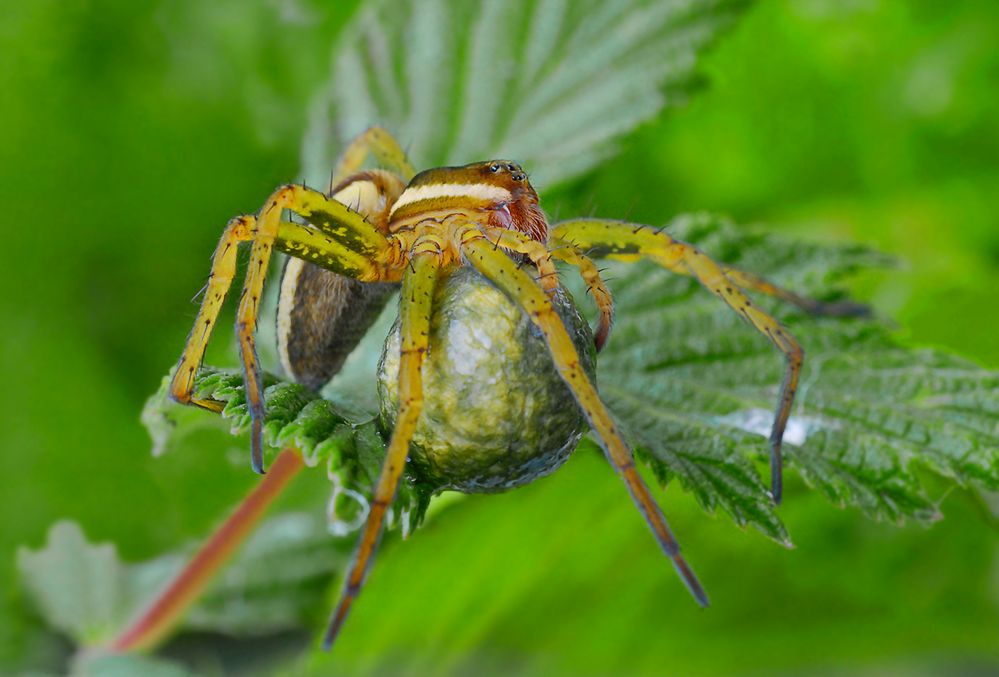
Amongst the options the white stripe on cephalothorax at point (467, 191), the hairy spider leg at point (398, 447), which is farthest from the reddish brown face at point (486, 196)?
the hairy spider leg at point (398, 447)

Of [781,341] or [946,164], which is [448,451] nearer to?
[781,341]

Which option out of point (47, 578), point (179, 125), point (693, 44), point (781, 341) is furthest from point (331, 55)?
point (781, 341)

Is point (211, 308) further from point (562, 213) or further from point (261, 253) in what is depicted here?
point (562, 213)

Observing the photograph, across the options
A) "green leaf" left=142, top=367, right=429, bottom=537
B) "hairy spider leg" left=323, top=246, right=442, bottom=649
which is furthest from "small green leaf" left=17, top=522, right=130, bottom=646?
"hairy spider leg" left=323, top=246, right=442, bottom=649

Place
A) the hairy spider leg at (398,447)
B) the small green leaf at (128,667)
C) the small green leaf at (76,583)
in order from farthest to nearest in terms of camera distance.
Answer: the small green leaf at (76,583) → the small green leaf at (128,667) → the hairy spider leg at (398,447)

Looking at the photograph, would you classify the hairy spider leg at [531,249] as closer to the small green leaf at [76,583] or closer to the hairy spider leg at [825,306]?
the hairy spider leg at [825,306]

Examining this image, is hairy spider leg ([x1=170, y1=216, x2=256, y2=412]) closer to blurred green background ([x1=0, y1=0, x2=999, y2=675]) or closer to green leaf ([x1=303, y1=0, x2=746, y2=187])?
blurred green background ([x1=0, y1=0, x2=999, y2=675])
